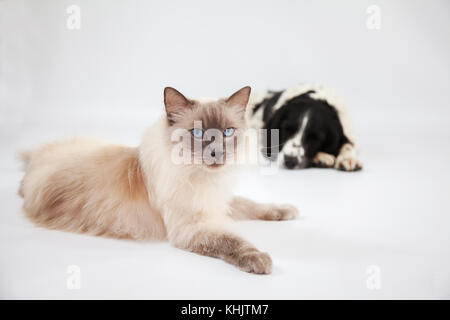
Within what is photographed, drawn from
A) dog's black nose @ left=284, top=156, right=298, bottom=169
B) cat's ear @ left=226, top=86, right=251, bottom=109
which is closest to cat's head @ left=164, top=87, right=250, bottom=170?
cat's ear @ left=226, top=86, right=251, bottom=109

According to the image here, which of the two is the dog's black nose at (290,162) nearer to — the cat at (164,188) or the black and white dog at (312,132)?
the black and white dog at (312,132)

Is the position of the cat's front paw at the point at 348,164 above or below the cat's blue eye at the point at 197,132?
below

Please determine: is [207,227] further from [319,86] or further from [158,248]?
[319,86]

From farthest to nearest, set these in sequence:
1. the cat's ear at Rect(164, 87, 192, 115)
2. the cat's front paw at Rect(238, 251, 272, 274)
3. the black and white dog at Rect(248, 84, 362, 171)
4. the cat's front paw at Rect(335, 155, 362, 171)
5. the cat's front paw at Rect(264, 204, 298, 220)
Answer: the black and white dog at Rect(248, 84, 362, 171), the cat's front paw at Rect(335, 155, 362, 171), the cat's front paw at Rect(264, 204, 298, 220), the cat's ear at Rect(164, 87, 192, 115), the cat's front paw at Rect(238, 251, 272, 274)

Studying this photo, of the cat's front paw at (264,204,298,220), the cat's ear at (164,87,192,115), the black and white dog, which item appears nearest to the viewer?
the cat's ear at (164,87,192,115)

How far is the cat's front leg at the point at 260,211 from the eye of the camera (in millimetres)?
2669

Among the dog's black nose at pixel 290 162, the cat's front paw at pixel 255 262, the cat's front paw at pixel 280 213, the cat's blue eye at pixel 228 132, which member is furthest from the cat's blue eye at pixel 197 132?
the dog's black nose at pixel 290 162

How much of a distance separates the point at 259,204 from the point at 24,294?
4.65ft

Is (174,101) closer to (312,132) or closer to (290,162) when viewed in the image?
(290,162)

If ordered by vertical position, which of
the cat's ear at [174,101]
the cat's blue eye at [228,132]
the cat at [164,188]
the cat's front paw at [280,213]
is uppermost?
the cat's ear at [174,101]

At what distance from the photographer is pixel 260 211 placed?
2.68m

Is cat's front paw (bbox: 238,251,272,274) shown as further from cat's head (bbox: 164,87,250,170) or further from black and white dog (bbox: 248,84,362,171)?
black and white dog (bbox: 248,84,362,171)

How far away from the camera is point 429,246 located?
2.27 m

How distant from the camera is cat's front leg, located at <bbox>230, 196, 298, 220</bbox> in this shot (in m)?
2.67
